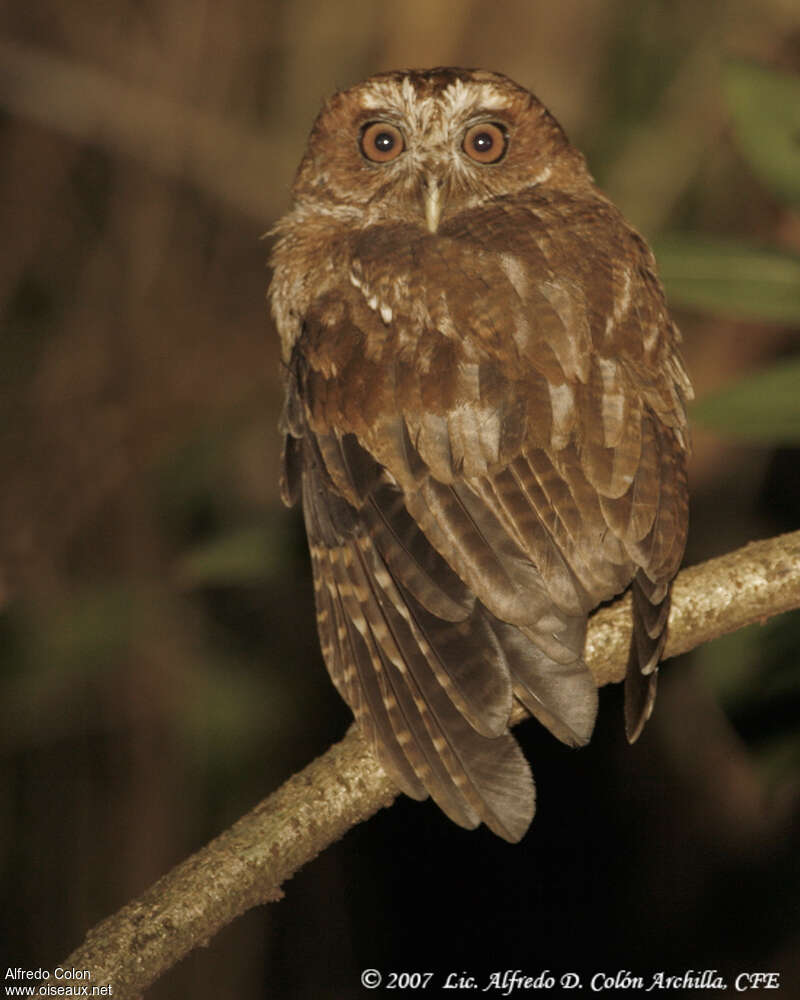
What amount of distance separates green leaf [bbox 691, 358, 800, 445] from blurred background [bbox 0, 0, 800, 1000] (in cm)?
167

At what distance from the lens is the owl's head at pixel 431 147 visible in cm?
303

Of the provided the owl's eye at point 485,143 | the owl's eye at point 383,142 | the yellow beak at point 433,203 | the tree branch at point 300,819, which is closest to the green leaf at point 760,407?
the tree branch at point 300,819

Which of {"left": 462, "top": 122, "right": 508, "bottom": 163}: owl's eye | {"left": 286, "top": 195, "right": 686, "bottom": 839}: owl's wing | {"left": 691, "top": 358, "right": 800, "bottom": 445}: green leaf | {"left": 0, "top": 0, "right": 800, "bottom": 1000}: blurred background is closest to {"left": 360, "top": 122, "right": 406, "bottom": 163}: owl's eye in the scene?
{"left": 462, "top": 122, "right": 508, "bottom": 163}: owl's eye

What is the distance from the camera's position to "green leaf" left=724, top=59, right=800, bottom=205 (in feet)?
8.80

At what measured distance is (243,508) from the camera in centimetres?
437

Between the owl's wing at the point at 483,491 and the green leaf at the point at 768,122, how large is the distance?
0.38m

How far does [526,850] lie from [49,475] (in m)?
2.43

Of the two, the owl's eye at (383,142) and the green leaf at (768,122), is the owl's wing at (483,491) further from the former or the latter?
the owl's eye at (383,142)

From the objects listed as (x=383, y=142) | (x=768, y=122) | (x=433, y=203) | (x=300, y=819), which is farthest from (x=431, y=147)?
(x=300, y=819)

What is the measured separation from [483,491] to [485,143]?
1215 mm

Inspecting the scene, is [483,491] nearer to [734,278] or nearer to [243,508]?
[734,278]

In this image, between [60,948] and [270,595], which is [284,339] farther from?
[60,948]

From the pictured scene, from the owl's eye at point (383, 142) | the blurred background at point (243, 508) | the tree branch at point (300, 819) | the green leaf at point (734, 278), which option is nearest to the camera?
the tree branch at point (300, 819)

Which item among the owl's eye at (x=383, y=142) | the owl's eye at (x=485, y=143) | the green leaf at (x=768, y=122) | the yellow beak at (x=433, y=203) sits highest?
the owl's eye at (x=383, y=142)
